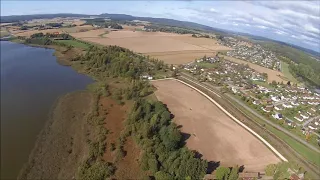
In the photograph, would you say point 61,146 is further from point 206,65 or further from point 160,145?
point 206,65

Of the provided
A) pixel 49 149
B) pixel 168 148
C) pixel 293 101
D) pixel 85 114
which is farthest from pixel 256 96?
pixel 49 149

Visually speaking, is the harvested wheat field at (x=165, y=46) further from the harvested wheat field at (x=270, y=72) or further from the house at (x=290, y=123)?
the house at (x=290, y=123)

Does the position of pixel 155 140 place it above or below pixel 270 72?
below

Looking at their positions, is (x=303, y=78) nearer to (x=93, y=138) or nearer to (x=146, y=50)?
(x=146, y=50)

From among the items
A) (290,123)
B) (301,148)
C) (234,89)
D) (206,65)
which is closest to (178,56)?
(206,65)

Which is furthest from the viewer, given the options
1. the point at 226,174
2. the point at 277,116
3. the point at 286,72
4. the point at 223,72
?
the point at 286,72
